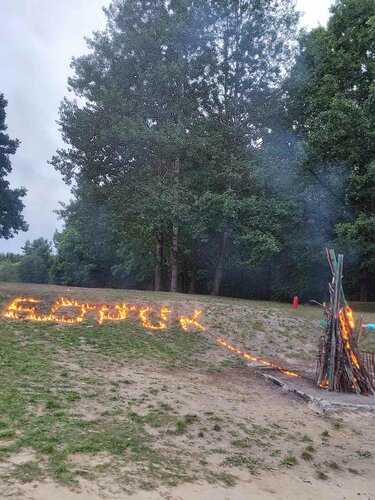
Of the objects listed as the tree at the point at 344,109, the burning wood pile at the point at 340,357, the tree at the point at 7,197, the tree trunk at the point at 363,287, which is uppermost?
the tree at the point at 344,109

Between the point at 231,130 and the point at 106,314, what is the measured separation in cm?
1523

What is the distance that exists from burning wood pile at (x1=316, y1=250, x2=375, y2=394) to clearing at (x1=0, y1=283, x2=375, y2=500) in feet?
3.55

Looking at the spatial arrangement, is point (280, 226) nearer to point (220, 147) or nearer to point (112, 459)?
point (220, 147)

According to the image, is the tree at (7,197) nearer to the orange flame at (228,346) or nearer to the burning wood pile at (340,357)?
the orange flame at (228,346)

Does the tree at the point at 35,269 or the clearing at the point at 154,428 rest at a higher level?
the tree at the point at 35,269

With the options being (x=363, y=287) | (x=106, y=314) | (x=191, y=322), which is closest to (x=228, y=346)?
(x=191, y=322)

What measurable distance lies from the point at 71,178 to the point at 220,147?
9.31 m

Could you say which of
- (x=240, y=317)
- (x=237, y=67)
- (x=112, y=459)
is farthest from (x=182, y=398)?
(x=237, y=67)

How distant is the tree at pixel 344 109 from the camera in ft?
73.4

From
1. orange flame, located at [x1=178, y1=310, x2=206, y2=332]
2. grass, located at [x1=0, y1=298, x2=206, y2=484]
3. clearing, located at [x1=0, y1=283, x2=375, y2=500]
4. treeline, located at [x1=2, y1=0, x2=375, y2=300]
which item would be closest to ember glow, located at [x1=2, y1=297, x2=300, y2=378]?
orange flame, located at [x1=178, y1=310, x2=206, y2=332]

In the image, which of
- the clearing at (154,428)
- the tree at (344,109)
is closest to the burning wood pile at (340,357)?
the clearing at (154,428)

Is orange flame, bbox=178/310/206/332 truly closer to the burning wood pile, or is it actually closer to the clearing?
the clearing

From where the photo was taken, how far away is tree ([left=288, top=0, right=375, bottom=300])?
22375 mm

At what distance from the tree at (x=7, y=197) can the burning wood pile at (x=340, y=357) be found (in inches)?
579
